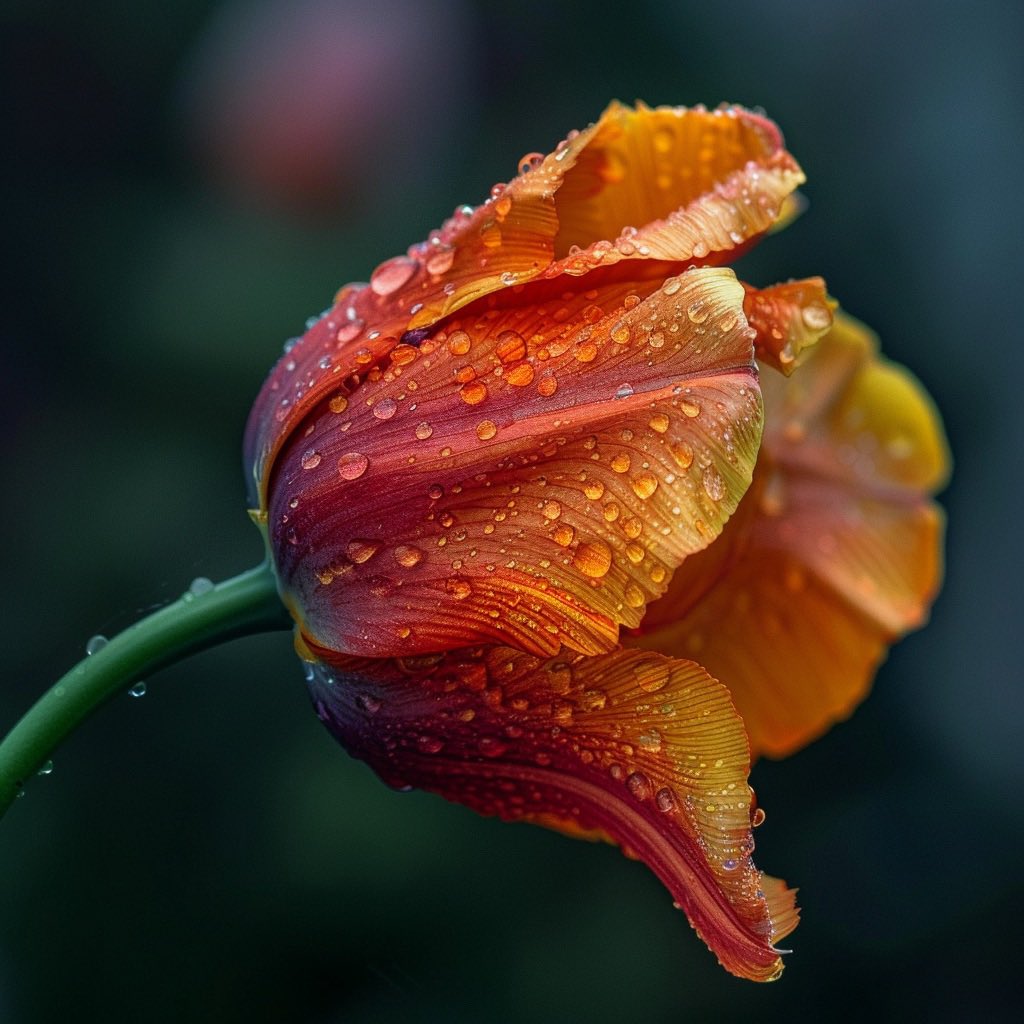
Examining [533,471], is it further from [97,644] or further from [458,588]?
[97,644]

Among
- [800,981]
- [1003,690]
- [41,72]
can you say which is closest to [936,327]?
[1003,690]

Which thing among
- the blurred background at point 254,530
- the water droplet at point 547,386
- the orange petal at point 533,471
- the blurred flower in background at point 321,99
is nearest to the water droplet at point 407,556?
the orange petal at point 533,471

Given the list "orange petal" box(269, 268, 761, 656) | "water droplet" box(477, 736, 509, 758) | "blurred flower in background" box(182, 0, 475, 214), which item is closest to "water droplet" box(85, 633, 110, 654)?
"orange petal" box(269, 268, 761, 656)

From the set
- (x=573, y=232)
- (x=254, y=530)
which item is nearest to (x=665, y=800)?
(x=573, y=232)

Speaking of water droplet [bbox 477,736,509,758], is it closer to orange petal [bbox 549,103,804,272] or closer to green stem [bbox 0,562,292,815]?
green stem [bbox 0,562,292,815]

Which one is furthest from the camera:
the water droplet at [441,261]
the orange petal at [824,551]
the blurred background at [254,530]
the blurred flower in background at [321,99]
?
the blurred flower in background at [321,99]

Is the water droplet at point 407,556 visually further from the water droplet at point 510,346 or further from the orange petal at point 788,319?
the orange petal at point 788,319
